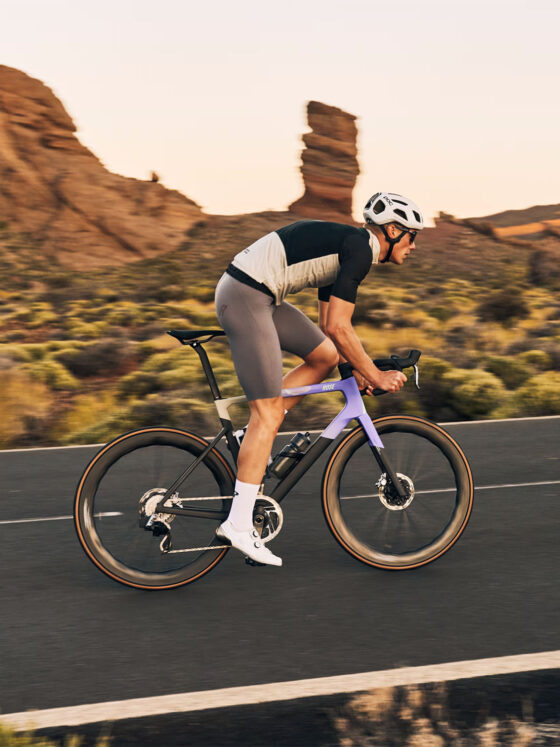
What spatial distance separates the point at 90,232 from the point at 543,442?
7280cm

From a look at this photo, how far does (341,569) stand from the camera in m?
6.02

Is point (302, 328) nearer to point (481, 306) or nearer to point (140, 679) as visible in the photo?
point (140, 679)

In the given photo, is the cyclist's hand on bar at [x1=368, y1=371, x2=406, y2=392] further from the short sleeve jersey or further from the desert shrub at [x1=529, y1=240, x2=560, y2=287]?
the desert shrub at [x1=529, y1=240, x2=560, y2=287]

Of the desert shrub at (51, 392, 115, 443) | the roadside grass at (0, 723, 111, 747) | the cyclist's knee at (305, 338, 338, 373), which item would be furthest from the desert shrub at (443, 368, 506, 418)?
the roadside grass at (0, 723, 111, 747)

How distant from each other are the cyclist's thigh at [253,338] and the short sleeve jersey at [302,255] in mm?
98

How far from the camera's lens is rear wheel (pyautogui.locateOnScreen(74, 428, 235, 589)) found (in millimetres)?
5453

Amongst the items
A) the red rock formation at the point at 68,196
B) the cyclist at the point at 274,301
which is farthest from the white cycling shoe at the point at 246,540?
the red rock formation at the point at 68,196

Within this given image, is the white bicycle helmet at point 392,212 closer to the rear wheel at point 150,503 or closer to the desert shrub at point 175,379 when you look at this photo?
the rear wheel at point 150,503

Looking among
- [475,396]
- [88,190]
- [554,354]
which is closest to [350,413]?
[475,396]

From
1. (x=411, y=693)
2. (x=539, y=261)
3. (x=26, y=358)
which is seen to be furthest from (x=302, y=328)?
(x=539, y=261)

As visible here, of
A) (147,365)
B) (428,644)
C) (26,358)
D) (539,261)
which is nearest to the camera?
(428,644)

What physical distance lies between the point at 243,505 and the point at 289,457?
0.42 meters

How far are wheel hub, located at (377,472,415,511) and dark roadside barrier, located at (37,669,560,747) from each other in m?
1.63

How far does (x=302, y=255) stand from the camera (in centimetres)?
539
